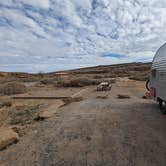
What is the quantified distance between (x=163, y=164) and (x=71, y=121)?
3626mm

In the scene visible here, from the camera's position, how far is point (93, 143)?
4828 millimetres

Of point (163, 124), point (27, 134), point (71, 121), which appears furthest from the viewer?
point (71, 121)

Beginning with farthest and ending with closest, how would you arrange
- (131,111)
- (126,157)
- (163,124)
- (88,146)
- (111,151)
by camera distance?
(131,111) < (163,124) < (88,146) < (111,151) < (126,157)

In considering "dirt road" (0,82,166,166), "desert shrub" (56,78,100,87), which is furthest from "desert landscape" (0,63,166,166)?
"desert shrub" (56,78,100,87)

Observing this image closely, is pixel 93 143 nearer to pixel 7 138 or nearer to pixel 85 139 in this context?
pixel 85 139

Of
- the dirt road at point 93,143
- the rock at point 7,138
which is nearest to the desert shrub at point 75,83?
the dirt road at point 93,143

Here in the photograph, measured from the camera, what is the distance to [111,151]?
14.3 ft

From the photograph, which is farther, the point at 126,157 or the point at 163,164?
the point at 126,157

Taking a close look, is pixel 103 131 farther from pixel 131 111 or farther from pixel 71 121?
pixel 131 111

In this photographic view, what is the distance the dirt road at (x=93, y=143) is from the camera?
399 centimetres

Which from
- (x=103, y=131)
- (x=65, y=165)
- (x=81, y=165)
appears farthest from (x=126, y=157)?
(x=103, y=131)

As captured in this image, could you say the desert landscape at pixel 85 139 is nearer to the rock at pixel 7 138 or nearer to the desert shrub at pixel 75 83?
the rock at pixel 7 138

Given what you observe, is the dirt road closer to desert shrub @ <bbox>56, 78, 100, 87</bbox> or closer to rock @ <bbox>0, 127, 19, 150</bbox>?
rock @ <bbox>0, 127, 19, 150</bbox>

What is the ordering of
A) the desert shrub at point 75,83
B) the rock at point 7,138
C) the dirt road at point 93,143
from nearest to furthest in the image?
the dirt road at point 93,143 < the rock at point 7,138 < the desert shrub at point 75,83
